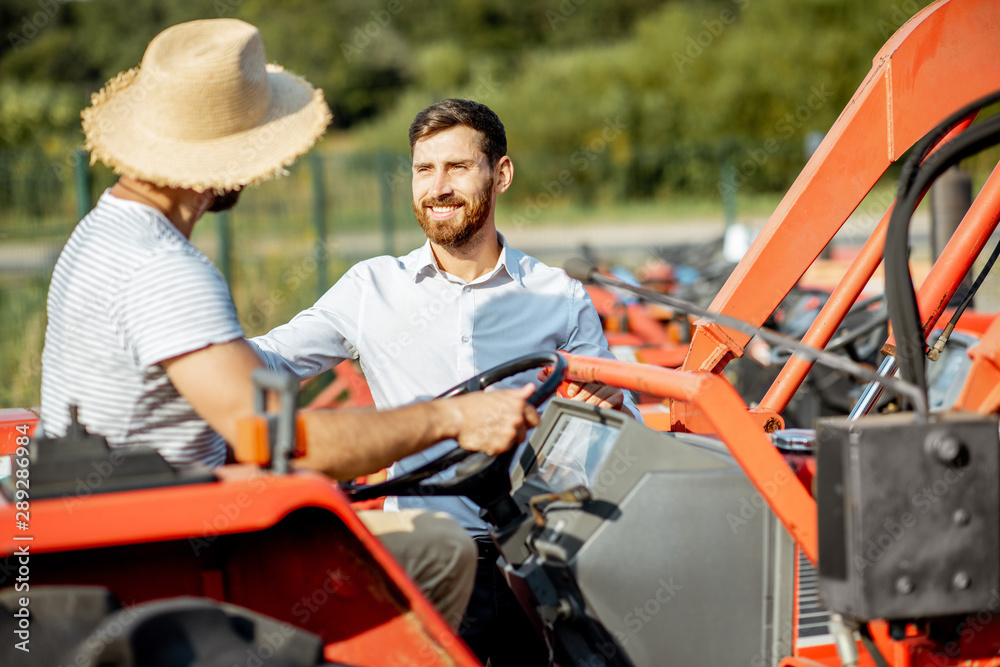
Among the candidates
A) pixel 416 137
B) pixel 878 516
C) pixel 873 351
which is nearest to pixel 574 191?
pixel 873 351

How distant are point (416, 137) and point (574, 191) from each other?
15709mm

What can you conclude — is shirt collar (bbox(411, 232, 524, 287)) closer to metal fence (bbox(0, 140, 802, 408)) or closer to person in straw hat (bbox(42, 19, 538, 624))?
person in straw hat (bbox(42, 19, 538, 624))

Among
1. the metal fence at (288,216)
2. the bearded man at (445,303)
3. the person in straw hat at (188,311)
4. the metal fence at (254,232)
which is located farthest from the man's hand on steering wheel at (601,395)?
the metal fence at (288,216)

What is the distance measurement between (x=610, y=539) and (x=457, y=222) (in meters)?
1.15

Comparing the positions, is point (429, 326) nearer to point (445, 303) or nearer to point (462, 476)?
point (445, 303)

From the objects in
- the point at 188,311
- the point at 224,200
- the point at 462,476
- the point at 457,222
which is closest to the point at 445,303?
the point at 457,222

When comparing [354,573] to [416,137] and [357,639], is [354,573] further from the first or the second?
[416,137]

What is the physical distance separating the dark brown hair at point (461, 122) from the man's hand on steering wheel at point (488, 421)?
1.10 meters

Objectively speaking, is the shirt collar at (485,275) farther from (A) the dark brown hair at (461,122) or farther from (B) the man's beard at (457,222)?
(A) the dark brown hair at (461,122)

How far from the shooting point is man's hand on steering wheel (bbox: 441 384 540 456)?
1820 millimetres

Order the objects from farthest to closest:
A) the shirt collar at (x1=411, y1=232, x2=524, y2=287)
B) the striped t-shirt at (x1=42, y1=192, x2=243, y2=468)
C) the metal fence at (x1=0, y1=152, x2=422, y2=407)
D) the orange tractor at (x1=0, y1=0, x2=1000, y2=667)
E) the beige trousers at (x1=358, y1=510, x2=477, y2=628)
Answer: the metal fence at (x1=0, y1=152, x2=422, y2=407) → the shirt collar at (x1=411, y1=232, x2=524, y2=287) → the beige trousers at (x1=358, y1=510, x2=477, y2=628) → the striped t-shirt at (x1=42, y1=192, x2=243, y2=468) → the orange tractor at (x1=0, y1=0, x2=1000, y2=667)

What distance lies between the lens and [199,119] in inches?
69.5

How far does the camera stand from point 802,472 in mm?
1924

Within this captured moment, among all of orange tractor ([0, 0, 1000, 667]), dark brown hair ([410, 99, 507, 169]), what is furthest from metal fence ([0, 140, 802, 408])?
orange tractor ([0, 0, 1000, 667])
